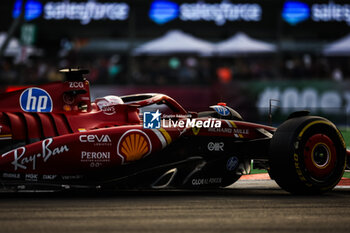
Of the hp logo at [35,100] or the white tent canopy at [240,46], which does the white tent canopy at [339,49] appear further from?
the hp logo at [35,100]

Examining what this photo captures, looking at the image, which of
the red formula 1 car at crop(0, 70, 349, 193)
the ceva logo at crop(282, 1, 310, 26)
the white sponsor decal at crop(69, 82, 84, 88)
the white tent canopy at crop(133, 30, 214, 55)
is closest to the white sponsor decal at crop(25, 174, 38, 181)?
the red formula 1 car at crop(0, 70, 349, 193)

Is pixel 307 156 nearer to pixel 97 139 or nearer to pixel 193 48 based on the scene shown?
pixel 97 139

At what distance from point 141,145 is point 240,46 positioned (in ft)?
55.4

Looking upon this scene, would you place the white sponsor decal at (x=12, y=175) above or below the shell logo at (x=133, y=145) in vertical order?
below

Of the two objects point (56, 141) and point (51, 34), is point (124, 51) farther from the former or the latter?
point (56, 141)

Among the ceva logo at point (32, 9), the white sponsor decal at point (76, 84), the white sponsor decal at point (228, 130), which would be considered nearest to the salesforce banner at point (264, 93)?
the ceva logo at point (32, 9)

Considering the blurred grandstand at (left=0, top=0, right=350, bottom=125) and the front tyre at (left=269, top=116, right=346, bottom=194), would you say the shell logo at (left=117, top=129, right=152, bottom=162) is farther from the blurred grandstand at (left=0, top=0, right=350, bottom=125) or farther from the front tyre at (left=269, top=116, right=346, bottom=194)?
the blurred grandstand at (left=0, top=0, right=350, bottom=125)

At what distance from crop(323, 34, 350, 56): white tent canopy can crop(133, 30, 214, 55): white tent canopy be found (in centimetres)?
436

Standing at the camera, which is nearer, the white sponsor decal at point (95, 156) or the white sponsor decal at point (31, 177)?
the white sponsor decal at point (31, 177)

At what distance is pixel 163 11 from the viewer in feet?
80.0

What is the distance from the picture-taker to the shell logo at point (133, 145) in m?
6.63

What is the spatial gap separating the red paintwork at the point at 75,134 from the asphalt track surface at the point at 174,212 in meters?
0.36

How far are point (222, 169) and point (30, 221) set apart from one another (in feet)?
9.21

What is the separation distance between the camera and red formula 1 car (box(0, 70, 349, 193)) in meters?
6.39
